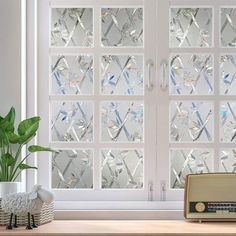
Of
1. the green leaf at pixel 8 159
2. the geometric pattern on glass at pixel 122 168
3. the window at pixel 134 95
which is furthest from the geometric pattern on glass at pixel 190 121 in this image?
the green leaf at pixel 8 159

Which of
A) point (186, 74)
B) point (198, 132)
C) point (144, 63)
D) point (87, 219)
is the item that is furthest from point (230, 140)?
point (87, 219)

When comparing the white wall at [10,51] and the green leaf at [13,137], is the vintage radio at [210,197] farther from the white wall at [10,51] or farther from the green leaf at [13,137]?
the white wall at [10,51]

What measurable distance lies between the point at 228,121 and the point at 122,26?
0.79 metres

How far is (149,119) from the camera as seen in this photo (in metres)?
3.19

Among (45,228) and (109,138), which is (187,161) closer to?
(109,138)

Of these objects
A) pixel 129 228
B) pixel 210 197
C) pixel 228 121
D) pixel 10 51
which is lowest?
pixel 129 228

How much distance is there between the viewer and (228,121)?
3.22m

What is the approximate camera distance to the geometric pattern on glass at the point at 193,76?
3.22 m

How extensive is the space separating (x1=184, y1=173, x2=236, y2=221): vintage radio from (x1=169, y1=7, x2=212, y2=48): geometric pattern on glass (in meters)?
0.77

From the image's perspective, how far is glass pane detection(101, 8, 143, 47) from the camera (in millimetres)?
3242

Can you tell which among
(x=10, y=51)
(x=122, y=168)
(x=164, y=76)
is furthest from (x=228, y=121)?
(x=10, y=51)

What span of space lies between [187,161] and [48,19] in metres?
1.10

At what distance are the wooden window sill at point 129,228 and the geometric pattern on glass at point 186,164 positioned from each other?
0.31m

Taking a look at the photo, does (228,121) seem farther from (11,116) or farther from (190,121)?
(11,116)
